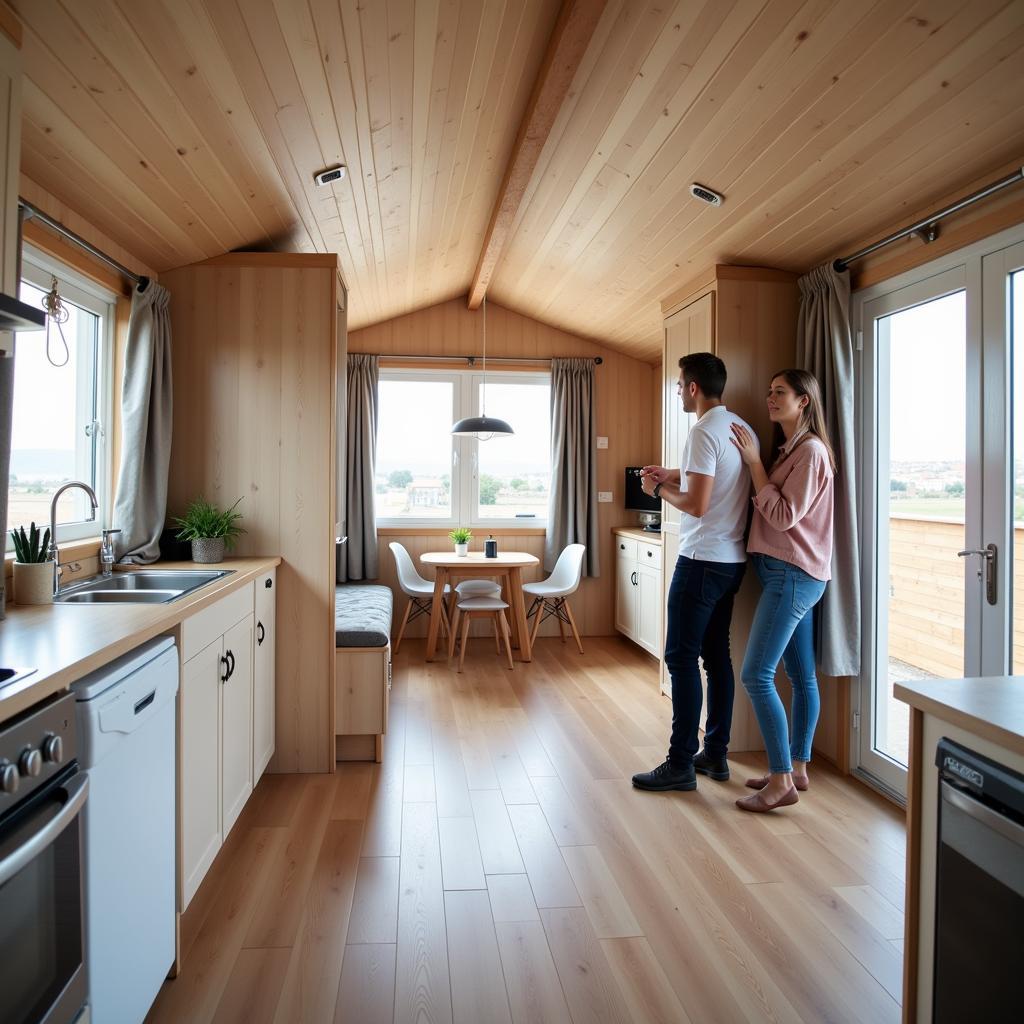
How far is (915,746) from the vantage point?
1.26 m

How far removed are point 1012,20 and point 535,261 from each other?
10.1ft

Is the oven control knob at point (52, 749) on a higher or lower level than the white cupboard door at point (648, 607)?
higher

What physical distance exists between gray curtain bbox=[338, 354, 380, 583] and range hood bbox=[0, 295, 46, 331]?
3.87m

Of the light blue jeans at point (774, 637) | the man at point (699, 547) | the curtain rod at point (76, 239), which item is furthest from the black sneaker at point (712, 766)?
the curtain rod at point (76, 239)

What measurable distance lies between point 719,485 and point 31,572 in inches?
89.0

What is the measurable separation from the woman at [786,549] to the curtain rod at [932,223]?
0.55 metres

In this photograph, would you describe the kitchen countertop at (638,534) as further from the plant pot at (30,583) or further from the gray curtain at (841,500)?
A: the plant pot at (30,583)

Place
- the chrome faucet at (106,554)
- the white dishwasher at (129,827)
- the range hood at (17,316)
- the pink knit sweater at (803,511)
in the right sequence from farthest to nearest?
1. the pink knit sweater at (803,511)
2. the chrome faucet at (106,554)
3. the range hood at (17,316)
4. the white dishwasher at (129,827)

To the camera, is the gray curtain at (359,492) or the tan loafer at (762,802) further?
the gray curtain at (359,492)

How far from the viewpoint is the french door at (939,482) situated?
2248 mm

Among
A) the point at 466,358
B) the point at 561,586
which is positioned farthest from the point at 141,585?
the point at 466,358

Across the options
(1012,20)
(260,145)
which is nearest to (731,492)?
(1012,20)

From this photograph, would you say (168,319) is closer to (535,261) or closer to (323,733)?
(323,733)

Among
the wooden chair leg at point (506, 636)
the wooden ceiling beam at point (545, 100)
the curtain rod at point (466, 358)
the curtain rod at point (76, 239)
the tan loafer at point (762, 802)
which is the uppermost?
the wooden ceiling beam at point (545, 100)
